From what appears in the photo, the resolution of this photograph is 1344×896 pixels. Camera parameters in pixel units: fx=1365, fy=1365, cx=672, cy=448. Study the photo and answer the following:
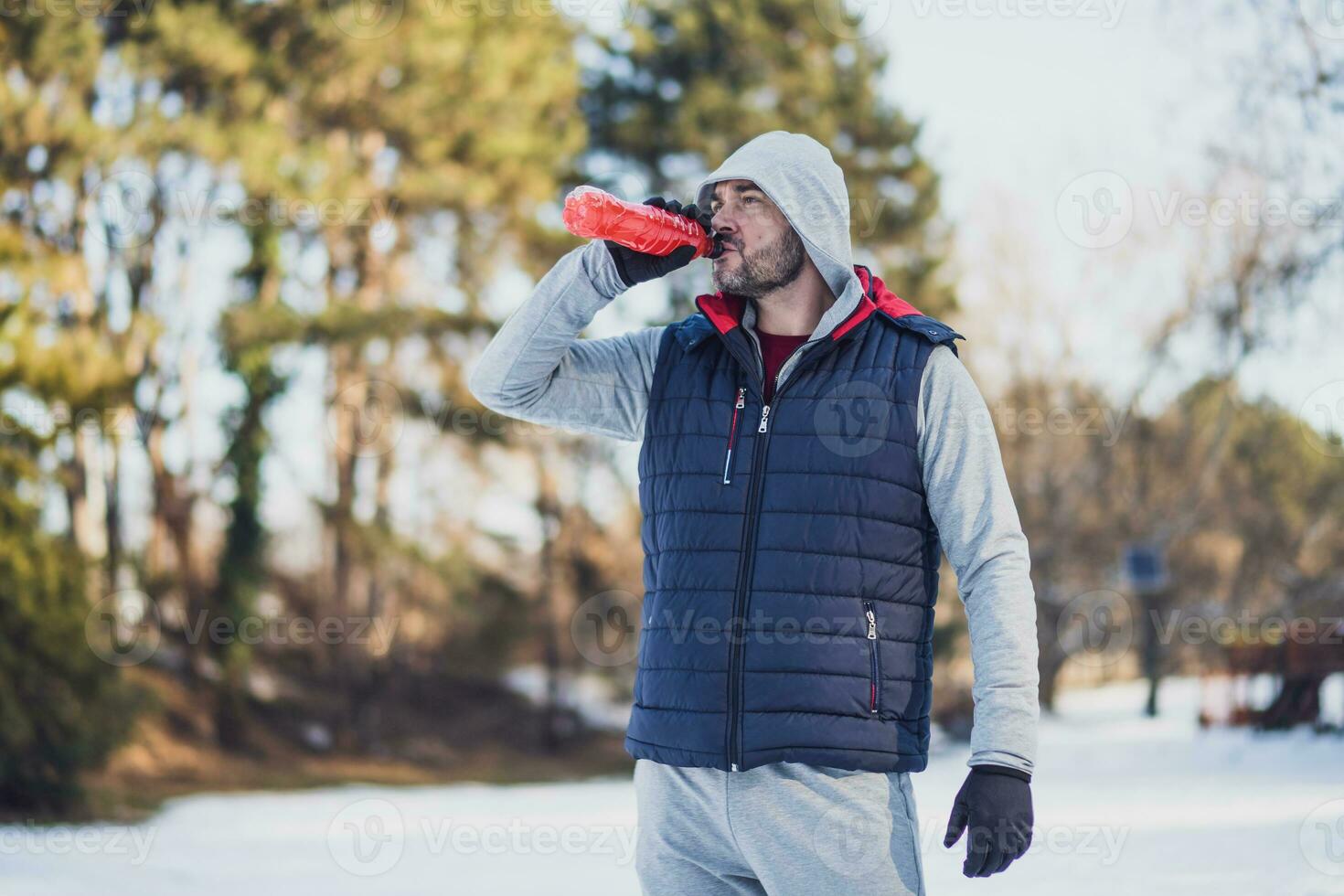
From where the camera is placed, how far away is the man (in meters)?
2.47

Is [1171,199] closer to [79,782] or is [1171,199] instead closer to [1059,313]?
[1059,313]

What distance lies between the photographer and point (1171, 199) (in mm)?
18266

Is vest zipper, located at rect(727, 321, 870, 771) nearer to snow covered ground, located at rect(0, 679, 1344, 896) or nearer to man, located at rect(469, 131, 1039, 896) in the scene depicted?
A: man, located at rect(469, 131, 1039, 896)

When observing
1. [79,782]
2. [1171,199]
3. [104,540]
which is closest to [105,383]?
[79,782]

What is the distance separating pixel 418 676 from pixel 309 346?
271 inches

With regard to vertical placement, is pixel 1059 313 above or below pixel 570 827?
above

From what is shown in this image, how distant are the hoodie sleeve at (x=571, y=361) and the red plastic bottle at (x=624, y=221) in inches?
2.6

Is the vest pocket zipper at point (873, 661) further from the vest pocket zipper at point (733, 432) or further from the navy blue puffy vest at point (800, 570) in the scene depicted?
the vest pocket zipper at point (733, 432)

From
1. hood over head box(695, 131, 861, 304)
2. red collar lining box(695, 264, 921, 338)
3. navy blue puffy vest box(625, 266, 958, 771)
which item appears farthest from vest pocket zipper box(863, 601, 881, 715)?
hood over head box(695, 131, 861, 304)

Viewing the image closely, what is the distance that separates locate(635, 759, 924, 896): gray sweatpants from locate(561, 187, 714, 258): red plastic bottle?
1053mm

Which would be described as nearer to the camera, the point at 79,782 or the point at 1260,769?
the point at 79,782

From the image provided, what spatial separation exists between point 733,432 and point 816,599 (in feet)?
1.25

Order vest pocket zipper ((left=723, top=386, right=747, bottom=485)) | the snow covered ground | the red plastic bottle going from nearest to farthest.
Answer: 1. vest pocket zipper ((left=723, top=386, right=747, bottom=485))
2. the red plastic bottle
3. the snow covered ground

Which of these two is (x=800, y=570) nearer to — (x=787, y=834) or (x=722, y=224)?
(x=787, y=834)
